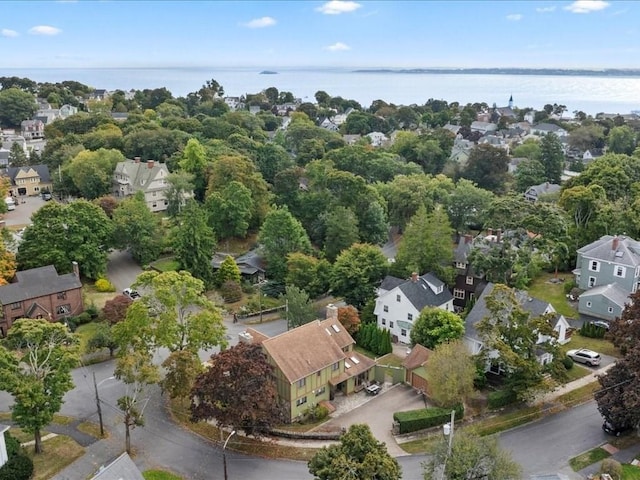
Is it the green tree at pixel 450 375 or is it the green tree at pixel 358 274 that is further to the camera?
the green tree at pixel 358 274

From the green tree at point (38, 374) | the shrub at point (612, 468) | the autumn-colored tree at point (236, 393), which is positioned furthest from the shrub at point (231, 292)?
the shrub at point (612, 468)

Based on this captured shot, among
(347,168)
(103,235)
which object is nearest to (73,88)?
(347,168)

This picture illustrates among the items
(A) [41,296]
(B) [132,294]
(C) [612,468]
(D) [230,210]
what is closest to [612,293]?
(C) [612,468]

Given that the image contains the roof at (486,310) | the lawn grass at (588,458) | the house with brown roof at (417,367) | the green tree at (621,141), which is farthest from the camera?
the green tree at (621,141)

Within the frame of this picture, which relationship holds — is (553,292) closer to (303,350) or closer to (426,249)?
(426,249)

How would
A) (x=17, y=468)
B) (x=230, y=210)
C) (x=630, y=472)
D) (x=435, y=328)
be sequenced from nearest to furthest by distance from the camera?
(x=17, y=468) < (x=630, y=472) < (x=435, y=328) < (x=230, y=210)

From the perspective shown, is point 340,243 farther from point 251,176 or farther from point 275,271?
point 251,176

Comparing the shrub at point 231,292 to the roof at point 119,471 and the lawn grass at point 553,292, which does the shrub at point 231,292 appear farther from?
the roof at point 119,471
